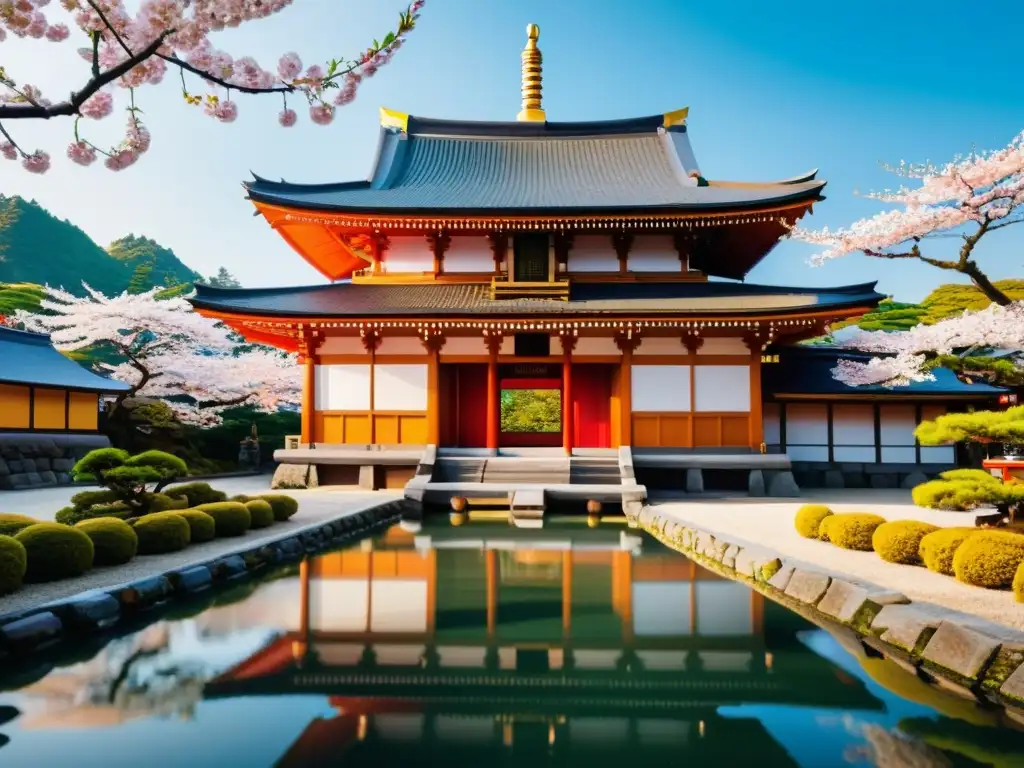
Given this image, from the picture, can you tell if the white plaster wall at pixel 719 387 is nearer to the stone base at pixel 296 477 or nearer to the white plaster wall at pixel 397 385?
the white plaster wall at pixel 397 385

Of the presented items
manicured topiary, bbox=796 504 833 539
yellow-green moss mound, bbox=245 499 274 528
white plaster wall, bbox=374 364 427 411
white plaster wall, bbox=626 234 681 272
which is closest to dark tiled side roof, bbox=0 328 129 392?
white plaster wall, bbox=374 364 427 411

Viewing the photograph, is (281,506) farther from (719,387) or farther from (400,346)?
(719,387)

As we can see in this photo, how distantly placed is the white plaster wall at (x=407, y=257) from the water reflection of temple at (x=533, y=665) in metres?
12.3

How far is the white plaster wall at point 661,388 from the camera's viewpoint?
59.4ft

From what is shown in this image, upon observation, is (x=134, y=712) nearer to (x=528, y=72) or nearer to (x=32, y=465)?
(x=32, y=465)

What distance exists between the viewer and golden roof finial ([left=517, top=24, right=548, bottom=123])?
93.0 ft

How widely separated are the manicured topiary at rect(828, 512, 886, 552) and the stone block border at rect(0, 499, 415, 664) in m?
7.86

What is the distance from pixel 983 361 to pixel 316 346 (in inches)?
591

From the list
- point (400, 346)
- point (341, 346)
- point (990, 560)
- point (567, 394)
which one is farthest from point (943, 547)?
point (341, 346)

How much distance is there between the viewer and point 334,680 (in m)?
5.29

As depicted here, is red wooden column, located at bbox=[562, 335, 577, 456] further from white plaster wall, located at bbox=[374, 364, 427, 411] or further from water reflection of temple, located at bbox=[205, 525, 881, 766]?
water reflection of temple, located at bbox=[205, 525, 881, 766]

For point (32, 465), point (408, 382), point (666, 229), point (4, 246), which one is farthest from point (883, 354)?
point (4, 246)

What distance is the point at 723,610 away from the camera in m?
7.42

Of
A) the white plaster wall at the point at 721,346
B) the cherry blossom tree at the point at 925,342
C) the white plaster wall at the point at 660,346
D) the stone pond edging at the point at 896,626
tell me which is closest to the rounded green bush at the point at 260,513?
the stone pond edging at the point at 896,626
